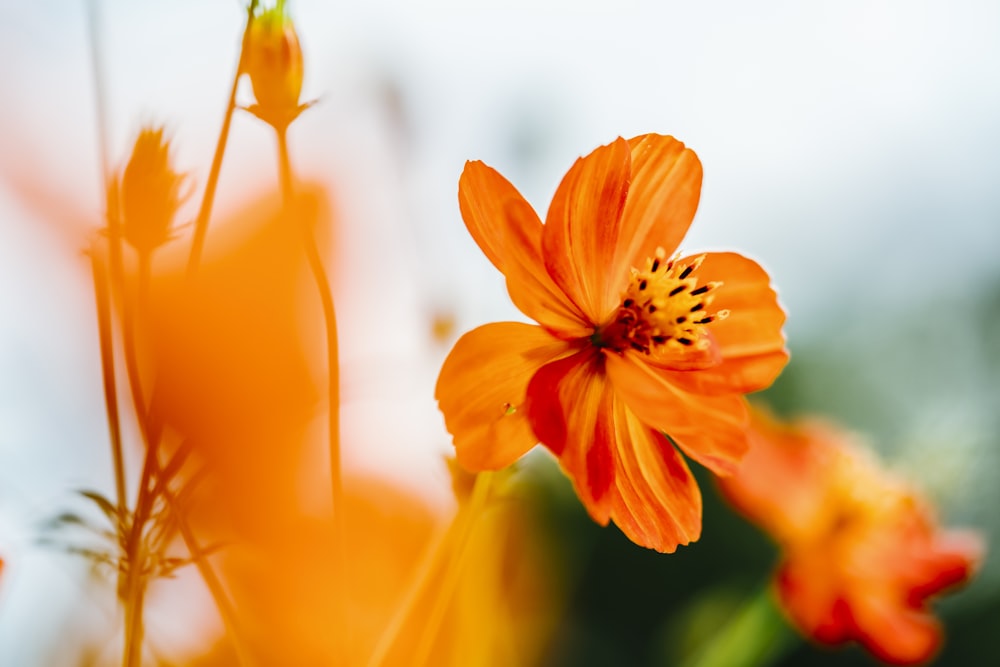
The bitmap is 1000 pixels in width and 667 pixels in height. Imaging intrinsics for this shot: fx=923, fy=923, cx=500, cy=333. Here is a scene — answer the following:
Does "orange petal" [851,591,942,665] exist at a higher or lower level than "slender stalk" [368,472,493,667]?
lower

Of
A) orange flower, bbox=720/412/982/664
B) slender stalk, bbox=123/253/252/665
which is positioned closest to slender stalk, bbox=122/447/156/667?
slender stalk, bbox=123/253/252/665

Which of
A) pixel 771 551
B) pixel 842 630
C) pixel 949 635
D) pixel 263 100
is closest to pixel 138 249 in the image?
pixel 263 100

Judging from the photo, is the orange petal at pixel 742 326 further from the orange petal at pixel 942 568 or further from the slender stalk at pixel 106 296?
the orange petal at pixel 942 568

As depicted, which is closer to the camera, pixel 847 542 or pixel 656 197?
pixel 656 197

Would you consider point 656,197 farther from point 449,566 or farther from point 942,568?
point 942,568

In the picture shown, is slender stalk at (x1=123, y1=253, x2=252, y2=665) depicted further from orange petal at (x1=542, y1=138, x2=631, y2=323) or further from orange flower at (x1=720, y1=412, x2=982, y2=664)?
orange flower at (x1=720, y1=412, x2=982, y2=664)

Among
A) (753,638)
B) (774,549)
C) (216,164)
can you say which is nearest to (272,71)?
(216,164)

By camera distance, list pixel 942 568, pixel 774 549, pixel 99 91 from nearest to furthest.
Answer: pixel 99 91 < pixel 942 568 < pixel 774 549
